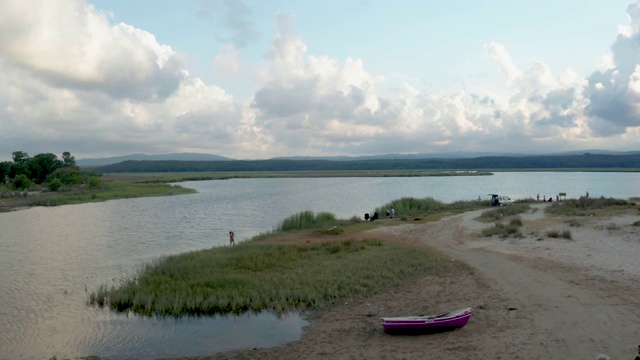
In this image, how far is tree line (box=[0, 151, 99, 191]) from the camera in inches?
3610

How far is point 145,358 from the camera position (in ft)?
44.2

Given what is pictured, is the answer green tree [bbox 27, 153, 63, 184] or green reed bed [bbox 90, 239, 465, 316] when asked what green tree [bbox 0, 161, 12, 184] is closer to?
green tree [bbox 27, 153, 63, 184]

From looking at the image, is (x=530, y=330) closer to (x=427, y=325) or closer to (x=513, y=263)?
(x=427, y=325)

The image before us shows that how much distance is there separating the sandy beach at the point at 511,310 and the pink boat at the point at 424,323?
212 millimetres

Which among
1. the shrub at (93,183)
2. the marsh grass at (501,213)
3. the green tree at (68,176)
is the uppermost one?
the green tree at (68,176)

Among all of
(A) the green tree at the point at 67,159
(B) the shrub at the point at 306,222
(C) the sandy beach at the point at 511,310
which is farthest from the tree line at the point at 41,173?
(C) the sandy beach at the point at 511,310

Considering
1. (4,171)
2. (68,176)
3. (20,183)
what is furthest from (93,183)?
(4,171)

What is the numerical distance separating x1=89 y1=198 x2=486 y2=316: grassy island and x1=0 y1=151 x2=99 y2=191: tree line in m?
77.0

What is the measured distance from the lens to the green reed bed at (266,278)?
17641 millimetres

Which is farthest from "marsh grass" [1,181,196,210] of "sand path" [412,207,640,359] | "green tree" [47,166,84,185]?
"sand path" [412,207,640,359]

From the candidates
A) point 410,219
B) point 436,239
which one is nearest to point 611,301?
point 436,239

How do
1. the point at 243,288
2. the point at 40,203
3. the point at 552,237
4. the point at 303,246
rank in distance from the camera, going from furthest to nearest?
1. the point at 40,203
2. the point at 552,237
3. the point at 303,246
4. the point at 243,288

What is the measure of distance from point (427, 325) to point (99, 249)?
84.9 feet

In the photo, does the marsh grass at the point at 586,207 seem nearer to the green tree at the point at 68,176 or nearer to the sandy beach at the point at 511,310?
the sandy beach at the point at 511,310
